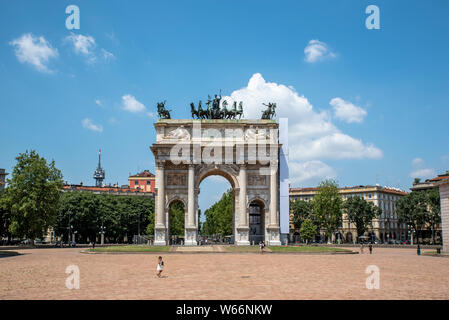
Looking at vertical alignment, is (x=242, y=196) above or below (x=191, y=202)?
above

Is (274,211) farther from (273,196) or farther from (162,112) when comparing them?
(162,112)

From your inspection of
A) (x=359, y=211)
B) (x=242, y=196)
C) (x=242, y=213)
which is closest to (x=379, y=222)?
(x=359, y=211)

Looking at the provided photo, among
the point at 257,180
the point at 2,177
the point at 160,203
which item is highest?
the point at 2,177

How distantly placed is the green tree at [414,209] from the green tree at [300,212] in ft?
77.9

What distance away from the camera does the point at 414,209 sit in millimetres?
88562

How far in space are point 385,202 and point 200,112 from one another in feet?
258

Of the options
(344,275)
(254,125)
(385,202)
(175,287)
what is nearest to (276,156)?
(254,125)

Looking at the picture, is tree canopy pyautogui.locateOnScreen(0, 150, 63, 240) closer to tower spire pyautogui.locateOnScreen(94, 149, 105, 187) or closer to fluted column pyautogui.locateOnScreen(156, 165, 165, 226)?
fluted column pyautogui.locateOnScreen(156, 165, 165, 226)

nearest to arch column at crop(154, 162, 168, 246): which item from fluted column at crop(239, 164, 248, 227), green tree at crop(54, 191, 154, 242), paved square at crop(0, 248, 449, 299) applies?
fluted column at crop(239, 164, 248, 227)

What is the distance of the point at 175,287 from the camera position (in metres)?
17.7

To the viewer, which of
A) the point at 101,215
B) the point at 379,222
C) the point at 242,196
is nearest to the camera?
the point at 242,196

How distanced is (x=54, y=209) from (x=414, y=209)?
72391 mm

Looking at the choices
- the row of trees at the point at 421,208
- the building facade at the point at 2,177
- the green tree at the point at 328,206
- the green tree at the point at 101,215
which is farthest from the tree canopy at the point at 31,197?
the row of trees at the point at 421,208

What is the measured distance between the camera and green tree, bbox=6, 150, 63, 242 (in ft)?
204
